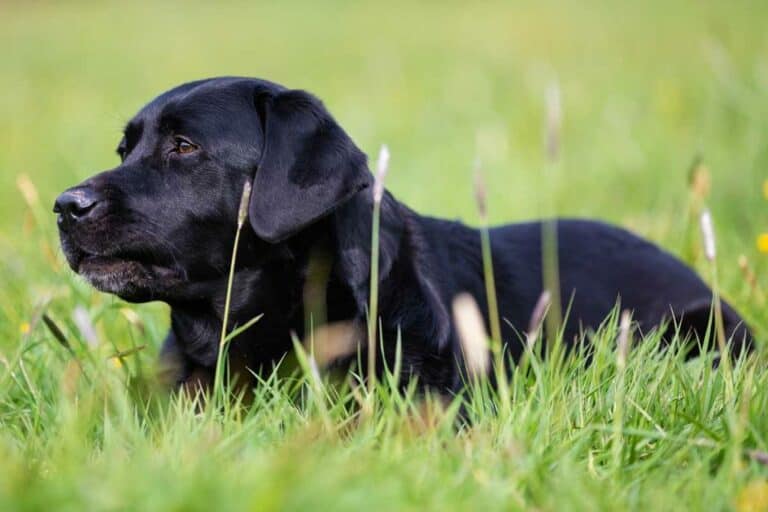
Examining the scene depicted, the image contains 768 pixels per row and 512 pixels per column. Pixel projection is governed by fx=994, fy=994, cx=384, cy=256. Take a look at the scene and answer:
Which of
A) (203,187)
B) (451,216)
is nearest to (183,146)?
(203,187)

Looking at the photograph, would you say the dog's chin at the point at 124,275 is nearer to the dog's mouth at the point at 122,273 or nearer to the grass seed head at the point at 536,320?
the dog's mouth at the point at 122,273

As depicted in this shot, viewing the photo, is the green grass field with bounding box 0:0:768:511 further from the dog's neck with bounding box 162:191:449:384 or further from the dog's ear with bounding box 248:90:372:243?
the dog's ear with bounding box 248:90:372:243

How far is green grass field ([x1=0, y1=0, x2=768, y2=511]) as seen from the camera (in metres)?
1.93

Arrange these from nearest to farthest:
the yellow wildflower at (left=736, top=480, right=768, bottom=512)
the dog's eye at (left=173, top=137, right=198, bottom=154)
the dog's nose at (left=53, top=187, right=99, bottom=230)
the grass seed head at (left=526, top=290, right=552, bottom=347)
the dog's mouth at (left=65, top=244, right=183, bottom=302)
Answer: the yellow wildflower at (left=736, top=480, right=768, bottom=512)
the grass seed head at (left=526, top=290, right=552, bottom=347)
the dog's nose at (left=53, top=187, right=99, bottom=230)
the dog's mouth at (left=65, top=244, right=183, bottom=302)
the dog's eye at (left=173, top=137, right=198, bottom=154)

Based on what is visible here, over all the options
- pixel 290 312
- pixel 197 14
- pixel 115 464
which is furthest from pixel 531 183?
pixel 197 14

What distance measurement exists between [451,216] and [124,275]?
3.46 metres

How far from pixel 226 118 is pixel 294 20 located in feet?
63.3

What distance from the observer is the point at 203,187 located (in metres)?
3.10

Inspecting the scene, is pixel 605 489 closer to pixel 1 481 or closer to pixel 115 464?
pixel 115 464

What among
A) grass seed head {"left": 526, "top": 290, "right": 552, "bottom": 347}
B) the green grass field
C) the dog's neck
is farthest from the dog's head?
grass seed head {"left": 526, "top": 290, "right": 552, "bottom": 347}

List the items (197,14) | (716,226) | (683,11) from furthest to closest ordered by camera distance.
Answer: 1. (197,14)
2. (683,11)
3. (716,226)

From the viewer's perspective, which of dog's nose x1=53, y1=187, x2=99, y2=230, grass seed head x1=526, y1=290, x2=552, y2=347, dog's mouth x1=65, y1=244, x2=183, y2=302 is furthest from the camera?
dog's mouth x1=65, y1=244, x2=183, y2=302

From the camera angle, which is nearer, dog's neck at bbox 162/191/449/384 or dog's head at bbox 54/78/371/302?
dog's head at bbox 54/78/371/302

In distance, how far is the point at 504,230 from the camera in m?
4.08
